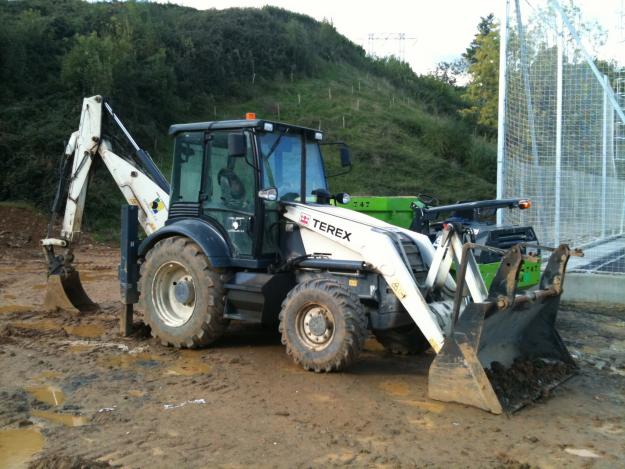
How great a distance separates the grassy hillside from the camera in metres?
21.5

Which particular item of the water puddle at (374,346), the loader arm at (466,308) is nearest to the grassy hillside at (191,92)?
the water puddle at (374,346)

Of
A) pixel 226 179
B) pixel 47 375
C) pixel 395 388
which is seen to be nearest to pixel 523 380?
pixel 395 388

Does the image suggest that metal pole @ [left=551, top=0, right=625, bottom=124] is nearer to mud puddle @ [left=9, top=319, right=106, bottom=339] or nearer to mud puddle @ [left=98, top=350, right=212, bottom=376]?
mud puddle @ [left=98, top=350, right=212, bottom=376]

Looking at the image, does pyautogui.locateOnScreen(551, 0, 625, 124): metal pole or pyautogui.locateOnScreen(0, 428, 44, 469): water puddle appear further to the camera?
pyautogui.locateOnScreen(551, 0, 625, 124): metal pole

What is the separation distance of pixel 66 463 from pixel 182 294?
3.08 metres

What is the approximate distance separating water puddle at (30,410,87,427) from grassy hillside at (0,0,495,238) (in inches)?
592

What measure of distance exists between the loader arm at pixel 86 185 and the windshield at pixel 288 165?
6.67 feet

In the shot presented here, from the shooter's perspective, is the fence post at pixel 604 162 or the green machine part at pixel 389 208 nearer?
A: the green machine part at pixel 389 208

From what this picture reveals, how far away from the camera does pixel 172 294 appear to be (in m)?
7.48

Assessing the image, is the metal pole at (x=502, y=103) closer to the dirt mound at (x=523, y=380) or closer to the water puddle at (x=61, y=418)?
the dirt mound at (x=523, y=380)

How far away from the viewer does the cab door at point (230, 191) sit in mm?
6828

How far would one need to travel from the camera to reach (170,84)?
1086 inches

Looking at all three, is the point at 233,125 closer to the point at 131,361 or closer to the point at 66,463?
the point at 131,361

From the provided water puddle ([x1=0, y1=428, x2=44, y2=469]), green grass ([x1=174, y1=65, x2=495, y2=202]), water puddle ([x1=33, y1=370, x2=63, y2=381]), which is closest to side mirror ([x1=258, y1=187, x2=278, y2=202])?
water puddle ([x1=33, y1=370, x2=63, y2=381])
